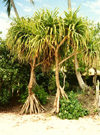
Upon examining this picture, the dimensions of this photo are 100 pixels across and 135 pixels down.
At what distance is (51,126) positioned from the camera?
4.03 meters

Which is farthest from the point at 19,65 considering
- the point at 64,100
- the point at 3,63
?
the point at 64,100

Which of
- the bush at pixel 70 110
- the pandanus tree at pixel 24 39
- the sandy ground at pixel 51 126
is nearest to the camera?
the sandy ground at pixel 51 126

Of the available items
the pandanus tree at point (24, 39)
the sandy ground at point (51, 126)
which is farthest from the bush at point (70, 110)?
the pandanus tree at point (24, 39)

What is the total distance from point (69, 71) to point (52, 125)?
18.4 ft

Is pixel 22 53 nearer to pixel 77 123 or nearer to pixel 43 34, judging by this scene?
pixel 43 34

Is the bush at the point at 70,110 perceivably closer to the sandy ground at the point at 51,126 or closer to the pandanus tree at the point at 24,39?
the sandy ground at the point at 51,126

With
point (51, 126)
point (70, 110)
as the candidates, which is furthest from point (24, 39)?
point (51, 126)

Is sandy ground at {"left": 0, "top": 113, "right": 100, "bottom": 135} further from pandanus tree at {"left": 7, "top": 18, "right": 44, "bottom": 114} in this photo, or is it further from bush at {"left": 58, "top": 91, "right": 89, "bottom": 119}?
pandanus tree at {"left": 7, "top": 18, "right": 44, "bottom": 114}

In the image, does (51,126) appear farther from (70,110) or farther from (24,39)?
(24,39)

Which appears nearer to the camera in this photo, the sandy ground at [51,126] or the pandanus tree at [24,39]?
the sandy ground at [51,126]

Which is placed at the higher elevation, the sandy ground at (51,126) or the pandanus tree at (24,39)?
the pandanus tree at (24,39)

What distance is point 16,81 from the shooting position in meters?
6.30

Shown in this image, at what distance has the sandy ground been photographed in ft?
11.8

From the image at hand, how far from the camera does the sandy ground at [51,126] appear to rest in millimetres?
3584
